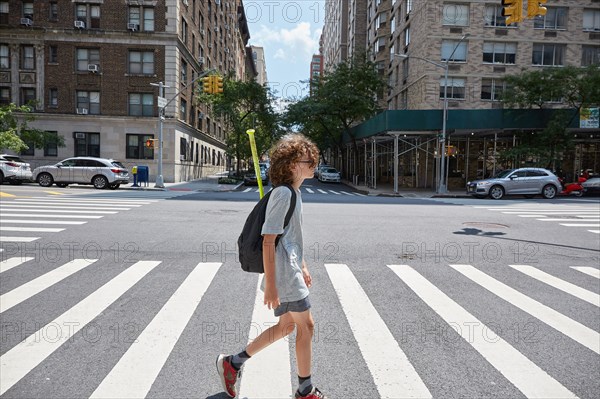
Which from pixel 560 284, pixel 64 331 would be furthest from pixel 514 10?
pixel 64 331

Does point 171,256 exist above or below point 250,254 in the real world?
below

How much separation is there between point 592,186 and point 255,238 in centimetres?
2997

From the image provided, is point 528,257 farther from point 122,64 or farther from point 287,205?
point 122,64

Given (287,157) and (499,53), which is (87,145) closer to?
(499,53)

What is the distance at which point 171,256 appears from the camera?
810cm

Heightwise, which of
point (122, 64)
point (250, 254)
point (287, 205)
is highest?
point (122, 64)

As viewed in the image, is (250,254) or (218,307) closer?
(250,254)

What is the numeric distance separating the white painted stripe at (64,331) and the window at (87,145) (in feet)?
104

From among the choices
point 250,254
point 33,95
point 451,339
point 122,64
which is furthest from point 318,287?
point 33,95

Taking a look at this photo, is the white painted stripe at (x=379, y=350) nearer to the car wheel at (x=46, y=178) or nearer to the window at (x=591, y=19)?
the car wheel at (x=46, y=178)

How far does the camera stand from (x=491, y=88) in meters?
35.2

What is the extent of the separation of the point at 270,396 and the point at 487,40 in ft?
123

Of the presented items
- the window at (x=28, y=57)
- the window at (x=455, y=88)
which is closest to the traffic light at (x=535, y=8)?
the window at (x=455, y=88)

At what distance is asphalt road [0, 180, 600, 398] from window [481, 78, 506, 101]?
27.9 meters
